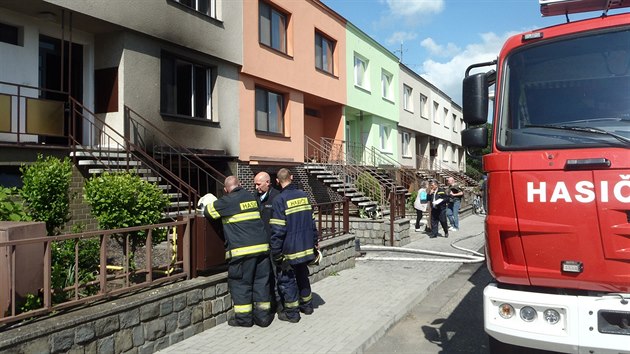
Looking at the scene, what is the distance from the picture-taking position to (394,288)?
762 centimetres

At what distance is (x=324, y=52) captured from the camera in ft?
61.7

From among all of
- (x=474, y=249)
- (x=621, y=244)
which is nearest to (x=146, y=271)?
(x=621, y=244)

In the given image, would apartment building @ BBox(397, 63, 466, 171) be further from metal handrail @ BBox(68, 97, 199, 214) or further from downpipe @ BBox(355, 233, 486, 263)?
metal handrail @ BBox(68, 97, 199, 214)

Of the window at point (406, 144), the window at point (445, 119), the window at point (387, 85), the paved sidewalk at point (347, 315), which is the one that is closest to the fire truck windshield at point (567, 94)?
the paved sidewalk at point (347, 315)

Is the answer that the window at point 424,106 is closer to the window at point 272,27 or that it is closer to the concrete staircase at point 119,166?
the window at point 272,27

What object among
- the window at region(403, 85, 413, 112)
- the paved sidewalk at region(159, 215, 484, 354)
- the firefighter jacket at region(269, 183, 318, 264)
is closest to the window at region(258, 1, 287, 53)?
the paved sidewalk at region(159, 215, 484, 354)

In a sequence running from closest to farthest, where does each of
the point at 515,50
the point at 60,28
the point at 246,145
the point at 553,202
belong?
1. the point at 553,202
2. the point at 515,50
3. the point at 60,28
4. the point at 246,145

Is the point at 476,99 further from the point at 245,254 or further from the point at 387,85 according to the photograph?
the point at 387,85

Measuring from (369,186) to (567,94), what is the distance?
507 inches

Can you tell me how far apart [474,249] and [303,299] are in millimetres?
6935

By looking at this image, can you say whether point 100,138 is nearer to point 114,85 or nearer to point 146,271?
point 114,85

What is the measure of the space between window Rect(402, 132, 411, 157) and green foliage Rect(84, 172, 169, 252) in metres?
22.9

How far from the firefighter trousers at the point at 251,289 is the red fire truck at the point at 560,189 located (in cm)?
255

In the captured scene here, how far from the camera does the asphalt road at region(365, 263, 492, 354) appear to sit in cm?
515
